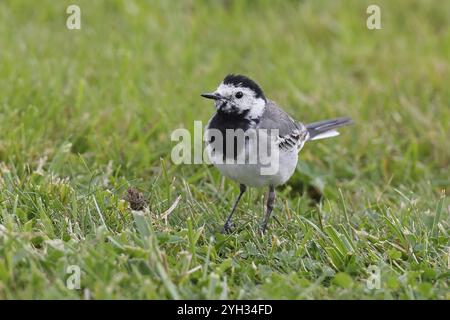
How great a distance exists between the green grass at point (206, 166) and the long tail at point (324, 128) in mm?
342

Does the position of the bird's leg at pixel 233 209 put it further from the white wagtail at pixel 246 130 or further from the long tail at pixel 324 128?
the long tail at pixel 324 128

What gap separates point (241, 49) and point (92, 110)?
2.46 m

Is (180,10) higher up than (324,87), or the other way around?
(180,10)

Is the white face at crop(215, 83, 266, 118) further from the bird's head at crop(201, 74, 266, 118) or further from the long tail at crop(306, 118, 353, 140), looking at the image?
the long tail at crop(306, 118, 353, 140)

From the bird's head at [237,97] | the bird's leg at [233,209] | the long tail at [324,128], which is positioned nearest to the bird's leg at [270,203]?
the bird's leg at [233,209]

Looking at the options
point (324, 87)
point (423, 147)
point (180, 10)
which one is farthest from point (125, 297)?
point (180, 10)

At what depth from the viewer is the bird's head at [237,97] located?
4.94 metres

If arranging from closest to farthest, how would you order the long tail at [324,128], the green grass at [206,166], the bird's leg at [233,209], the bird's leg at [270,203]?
the green grass at [206,166] < the bird's leg at [233,209] < the bird's leg at [270,203] < the long tail at [324,128]

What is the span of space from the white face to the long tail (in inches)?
40.3

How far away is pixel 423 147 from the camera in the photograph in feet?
22.4

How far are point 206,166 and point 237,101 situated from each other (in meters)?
0.91

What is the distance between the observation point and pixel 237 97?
4.96 metres

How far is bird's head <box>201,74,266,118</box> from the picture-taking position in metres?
4.94

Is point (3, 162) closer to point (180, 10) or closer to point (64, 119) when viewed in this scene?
point (64, 119)
